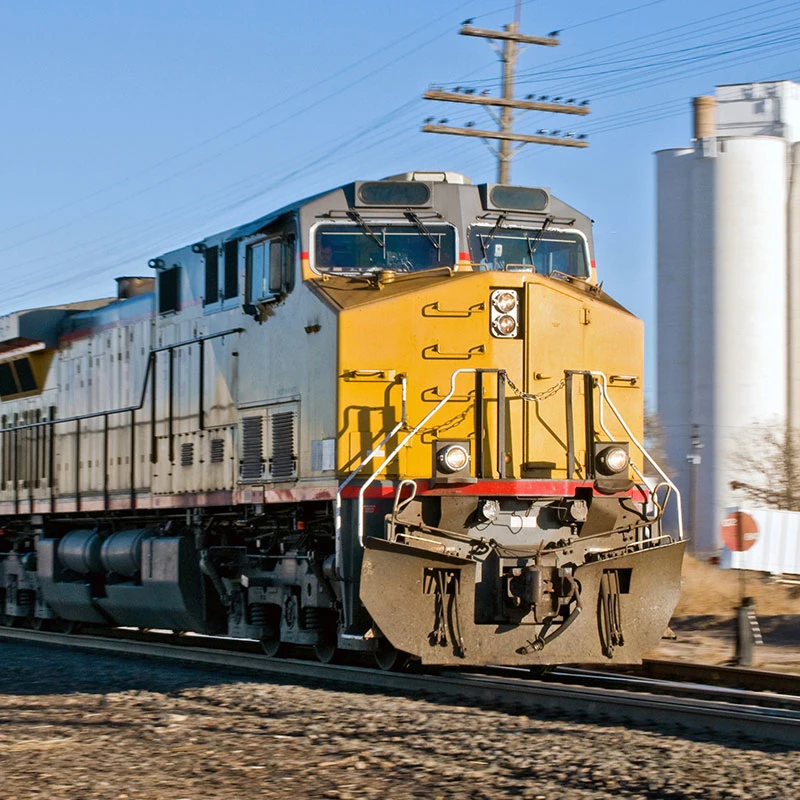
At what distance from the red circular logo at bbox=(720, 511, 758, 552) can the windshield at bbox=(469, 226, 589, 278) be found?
2909 millimetres

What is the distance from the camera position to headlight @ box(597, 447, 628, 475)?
10180 millimetres

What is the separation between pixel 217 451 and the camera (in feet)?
40.0

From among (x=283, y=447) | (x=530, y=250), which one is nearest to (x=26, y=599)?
(x=283, y=447)

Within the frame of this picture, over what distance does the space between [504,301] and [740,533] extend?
3.79 m

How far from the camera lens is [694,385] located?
120ft

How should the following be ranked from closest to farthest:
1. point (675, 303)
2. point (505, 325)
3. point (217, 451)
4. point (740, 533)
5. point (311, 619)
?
point (505, 325) < point (311, 619) < point (217, 451) < point (740, 533) < point (675, 303)

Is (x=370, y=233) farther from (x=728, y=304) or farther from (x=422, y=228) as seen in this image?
(x=728, y=304)

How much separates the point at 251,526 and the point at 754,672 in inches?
183

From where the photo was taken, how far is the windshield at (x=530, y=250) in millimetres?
10959

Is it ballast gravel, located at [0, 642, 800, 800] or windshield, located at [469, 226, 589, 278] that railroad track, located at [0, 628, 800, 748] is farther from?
windshield, located at [469, 226, 589, 278]

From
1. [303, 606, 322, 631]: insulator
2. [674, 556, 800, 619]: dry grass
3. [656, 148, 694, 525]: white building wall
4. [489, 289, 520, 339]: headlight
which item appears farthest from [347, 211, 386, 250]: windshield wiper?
[656, 148, 694, 525]: white building wall

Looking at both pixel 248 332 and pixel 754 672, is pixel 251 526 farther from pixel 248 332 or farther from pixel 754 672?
pixel 754 672

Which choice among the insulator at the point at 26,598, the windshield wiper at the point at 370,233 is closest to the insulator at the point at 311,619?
the windshield wiper at the point at 370,233

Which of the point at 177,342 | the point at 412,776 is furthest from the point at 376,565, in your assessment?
the point at 177,342
